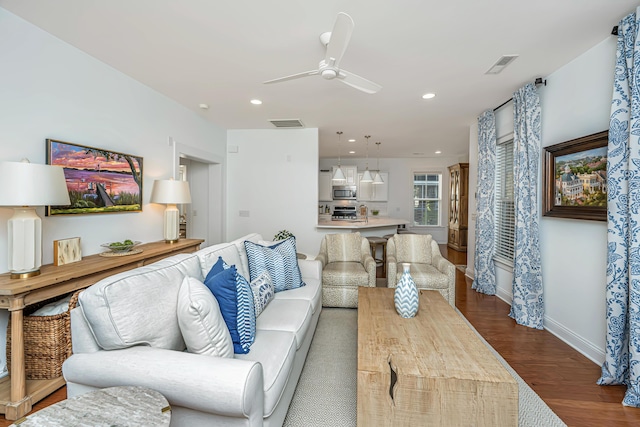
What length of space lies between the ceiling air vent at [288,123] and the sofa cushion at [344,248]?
1.97 metres

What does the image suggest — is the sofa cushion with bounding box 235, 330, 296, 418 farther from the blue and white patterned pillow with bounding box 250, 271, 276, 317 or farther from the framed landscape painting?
the framed landscape painting

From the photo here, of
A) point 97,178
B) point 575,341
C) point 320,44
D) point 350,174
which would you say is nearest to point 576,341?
point 575,341

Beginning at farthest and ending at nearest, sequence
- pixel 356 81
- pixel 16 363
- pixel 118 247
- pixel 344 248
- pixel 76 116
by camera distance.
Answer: pixel 344 248
pixel 118 247
pixel 76 116
pixel 356 81
pixel 16 363

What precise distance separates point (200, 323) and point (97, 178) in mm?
2277

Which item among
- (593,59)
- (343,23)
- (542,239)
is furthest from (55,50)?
(542,239)

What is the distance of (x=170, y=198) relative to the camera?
3375mm

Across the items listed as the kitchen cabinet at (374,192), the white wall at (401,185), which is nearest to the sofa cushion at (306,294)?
the kitchen cabinet at (374,192)

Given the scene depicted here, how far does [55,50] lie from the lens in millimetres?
2365

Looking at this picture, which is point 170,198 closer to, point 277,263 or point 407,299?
Answer: point 277,263

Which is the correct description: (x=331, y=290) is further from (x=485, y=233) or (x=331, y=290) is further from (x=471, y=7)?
(x=471, y=7)

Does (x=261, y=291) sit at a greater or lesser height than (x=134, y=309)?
lesser

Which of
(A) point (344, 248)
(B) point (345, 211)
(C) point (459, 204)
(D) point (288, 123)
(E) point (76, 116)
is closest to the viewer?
(E) point (76, 116)

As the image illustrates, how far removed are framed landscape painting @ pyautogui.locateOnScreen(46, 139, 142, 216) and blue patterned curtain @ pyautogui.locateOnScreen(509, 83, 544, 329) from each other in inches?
168

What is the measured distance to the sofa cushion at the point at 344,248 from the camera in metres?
4.04
